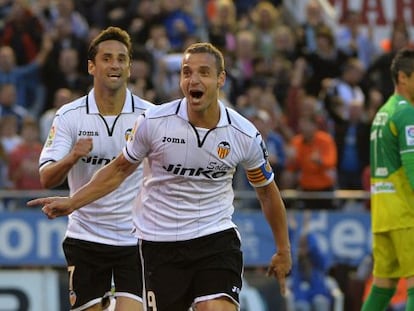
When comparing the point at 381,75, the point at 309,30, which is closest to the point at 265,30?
the point at 309,30

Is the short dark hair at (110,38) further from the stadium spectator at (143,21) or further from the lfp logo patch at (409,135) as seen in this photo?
the stadium spectator at (143,21)

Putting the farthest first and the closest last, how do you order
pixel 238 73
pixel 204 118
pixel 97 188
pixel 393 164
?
pixel 238 73 < pixel 393 164 < pixel 204 118 < pixel 97 188

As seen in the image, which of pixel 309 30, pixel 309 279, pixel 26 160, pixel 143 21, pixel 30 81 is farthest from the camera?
pixel 309 30

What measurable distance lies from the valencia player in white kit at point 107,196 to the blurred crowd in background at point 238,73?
18.4 feet

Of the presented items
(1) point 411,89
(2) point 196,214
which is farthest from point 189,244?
(1) point 411,89

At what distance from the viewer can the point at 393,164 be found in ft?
39.6

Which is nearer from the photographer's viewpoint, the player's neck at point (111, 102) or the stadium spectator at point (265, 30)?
the player's neck at point (111, 102)

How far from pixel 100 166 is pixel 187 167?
138 centimetres

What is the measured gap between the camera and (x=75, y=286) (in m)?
11.3

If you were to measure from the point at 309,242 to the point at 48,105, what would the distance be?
13.7ft

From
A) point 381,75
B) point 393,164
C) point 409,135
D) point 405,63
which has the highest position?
point 405,63

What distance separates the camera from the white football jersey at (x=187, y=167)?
987cm

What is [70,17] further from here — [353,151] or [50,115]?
[353,151]

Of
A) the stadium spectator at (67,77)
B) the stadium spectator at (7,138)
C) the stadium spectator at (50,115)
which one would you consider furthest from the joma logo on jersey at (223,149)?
the stadium spectator at (67,77)
